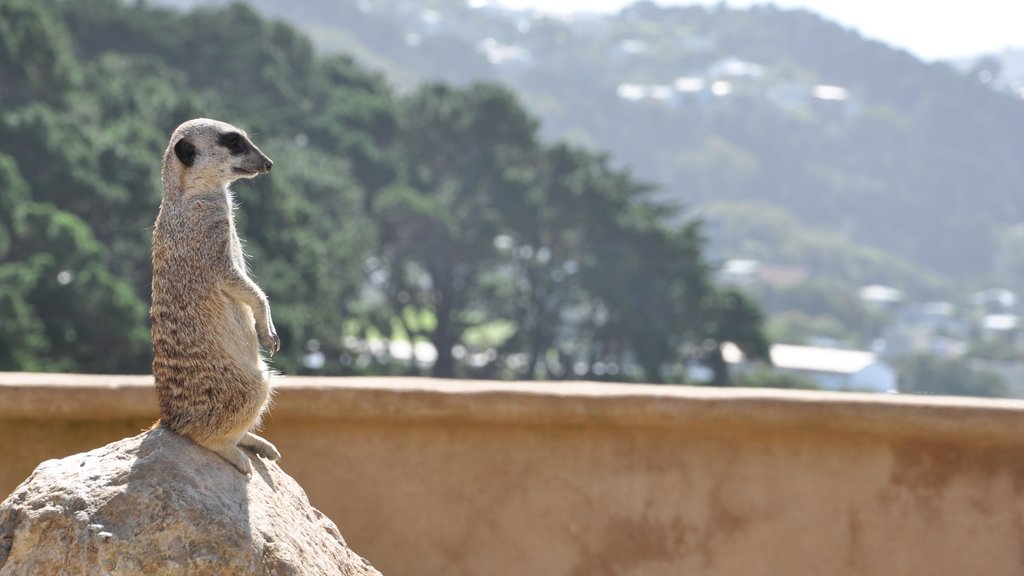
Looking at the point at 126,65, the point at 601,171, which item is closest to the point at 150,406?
the point at 126,65

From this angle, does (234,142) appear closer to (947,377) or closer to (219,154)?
(219,154)

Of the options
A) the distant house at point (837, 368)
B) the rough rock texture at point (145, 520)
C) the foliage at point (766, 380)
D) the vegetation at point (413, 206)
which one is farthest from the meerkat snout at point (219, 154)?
the distant house at point (837, 368)

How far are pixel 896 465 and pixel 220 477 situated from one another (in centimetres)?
251

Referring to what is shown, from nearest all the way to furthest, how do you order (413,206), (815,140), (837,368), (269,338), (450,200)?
(269,338) < (413,206) < (450,200) < (837,368) < (815,140)

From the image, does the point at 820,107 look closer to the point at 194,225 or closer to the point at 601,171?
the point at 601,171

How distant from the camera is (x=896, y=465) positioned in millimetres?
4898

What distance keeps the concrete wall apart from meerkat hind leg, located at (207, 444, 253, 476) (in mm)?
961

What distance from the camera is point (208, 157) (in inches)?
153

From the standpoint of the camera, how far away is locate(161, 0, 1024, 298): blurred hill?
14338cm

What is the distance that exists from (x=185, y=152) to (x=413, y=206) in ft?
150

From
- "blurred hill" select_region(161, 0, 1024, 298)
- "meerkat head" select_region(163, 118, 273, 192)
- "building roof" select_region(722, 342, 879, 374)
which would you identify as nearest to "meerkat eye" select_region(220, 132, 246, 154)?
"meerkat head" select_region(163, 118, 273, 192)

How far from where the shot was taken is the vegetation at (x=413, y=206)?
37812 millimetres

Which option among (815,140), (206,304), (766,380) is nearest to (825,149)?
(815,140)

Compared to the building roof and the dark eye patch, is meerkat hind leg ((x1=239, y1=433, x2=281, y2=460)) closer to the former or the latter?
the dark eye patch
